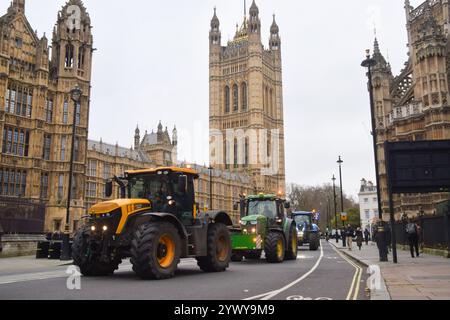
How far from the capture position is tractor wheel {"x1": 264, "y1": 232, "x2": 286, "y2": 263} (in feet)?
56.3

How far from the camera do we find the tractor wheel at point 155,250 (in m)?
9.91

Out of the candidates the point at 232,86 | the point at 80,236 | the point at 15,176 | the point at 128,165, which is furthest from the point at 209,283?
the point at 232,86

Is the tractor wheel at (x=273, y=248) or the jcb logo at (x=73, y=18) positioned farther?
the jcb logo at (x=73, y=18)

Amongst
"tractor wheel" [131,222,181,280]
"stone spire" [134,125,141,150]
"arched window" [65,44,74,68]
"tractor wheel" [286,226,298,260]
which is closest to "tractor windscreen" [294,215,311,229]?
"tractor wheel" [286,226,298,260]

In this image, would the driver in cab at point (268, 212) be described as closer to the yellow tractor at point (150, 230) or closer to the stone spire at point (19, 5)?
the yellow tractor at point (150, 230)

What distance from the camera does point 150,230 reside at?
1012 cm

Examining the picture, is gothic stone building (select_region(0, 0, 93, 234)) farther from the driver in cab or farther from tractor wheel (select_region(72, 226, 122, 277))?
tractor wheel (select_region(72, 226, 122, 277))

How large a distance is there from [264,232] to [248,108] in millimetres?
100262

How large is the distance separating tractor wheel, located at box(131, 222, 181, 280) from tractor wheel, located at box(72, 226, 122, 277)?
4.88ft

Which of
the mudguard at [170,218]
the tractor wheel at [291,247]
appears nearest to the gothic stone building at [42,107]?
the tractor wheel at [291,247]

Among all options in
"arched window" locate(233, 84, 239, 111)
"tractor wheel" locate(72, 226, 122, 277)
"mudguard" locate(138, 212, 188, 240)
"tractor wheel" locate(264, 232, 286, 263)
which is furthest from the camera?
"arched window" locate(233, 84, 239, 111)

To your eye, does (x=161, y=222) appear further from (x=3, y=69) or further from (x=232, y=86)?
(x=232, y=86)

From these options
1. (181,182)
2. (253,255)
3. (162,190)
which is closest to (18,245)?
(253,255)
